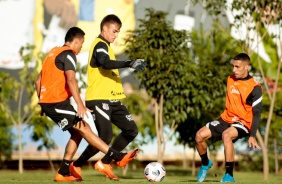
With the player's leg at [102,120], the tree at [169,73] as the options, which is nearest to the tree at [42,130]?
the tree at [169,73]

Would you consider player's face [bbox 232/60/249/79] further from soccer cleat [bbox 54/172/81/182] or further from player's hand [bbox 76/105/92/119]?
soccer cleat [bbox 54/172/81/182]

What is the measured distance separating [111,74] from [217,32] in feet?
36.5


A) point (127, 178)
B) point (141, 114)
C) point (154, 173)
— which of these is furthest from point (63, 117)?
point (141, 114)

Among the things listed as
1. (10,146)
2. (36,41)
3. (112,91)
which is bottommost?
(10,146)

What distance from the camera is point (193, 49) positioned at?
2069 cm

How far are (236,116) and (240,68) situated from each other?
2.26 feet

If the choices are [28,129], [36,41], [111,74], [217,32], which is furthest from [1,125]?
[111,74]

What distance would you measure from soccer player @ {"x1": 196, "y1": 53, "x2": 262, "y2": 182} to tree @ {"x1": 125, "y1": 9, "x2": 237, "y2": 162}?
540 cm

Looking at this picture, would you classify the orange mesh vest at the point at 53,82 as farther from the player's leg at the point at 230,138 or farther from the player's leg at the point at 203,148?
the player's leg at the point at 230,138

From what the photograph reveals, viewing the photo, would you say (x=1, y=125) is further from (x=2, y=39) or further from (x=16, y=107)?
(x=2, y=39)

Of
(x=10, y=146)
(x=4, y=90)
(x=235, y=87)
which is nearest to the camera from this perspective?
(x=235, y=87)

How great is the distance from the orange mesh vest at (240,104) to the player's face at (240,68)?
0.10 meters

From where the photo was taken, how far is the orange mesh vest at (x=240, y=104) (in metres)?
11.5

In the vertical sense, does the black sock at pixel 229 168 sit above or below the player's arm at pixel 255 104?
below
